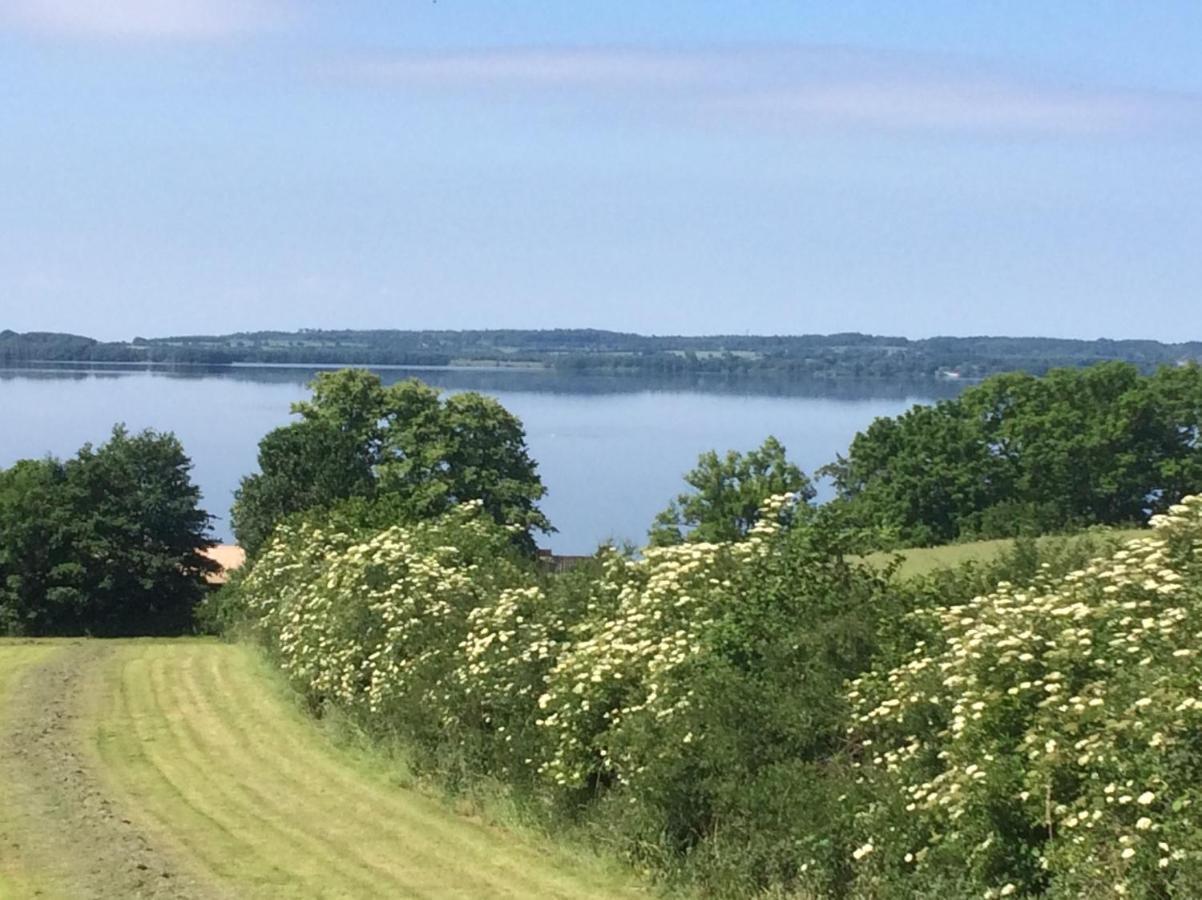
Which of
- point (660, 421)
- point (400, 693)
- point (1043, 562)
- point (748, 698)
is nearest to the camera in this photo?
point (748, 698)

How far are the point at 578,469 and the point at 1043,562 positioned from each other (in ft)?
363

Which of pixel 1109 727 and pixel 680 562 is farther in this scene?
pixel 680 562

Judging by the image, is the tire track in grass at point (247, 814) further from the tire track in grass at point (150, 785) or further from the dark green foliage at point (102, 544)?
the dark green foliage at point (102, 544)

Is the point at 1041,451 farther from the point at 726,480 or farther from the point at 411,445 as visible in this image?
the point at 411,445

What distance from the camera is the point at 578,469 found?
123 m

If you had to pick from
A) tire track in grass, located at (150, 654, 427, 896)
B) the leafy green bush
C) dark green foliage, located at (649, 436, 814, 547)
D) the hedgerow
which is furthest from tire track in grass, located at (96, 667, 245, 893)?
dark green foliage, located at (649, 436, 814, 547)

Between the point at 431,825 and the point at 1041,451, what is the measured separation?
1974 inches

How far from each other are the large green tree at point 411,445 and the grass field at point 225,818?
115 ft

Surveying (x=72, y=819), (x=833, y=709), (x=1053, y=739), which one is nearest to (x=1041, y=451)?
(x=72, y=819)

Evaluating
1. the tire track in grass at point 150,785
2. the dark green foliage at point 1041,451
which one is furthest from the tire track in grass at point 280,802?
the dark green foliage at point 1041,451

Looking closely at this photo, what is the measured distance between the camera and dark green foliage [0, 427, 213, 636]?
5978 cm

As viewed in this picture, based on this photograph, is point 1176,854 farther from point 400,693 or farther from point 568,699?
point 400,693

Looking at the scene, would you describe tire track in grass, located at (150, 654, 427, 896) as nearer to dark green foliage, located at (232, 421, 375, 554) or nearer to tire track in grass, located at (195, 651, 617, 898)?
tire track in grass, located at (195, 651, 617, 898)

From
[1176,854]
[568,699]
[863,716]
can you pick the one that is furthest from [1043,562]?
[1176,854]
